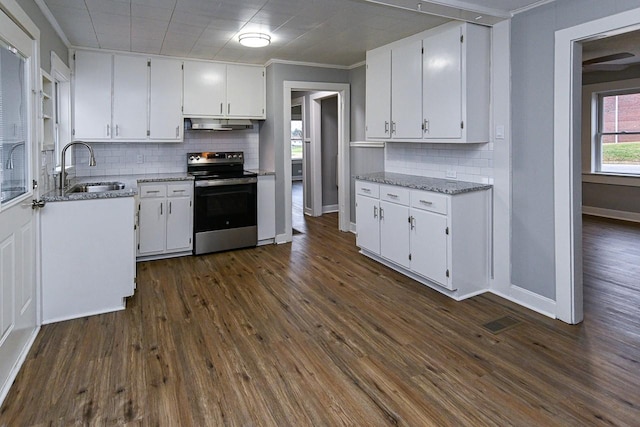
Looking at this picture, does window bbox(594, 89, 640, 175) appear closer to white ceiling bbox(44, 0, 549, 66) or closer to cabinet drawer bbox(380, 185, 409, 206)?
white ceiling bbox(44, 0, 549, 66)

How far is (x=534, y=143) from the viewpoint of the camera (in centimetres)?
319

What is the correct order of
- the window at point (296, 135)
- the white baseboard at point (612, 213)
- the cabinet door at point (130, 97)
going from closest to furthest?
1. the cabinet door at point (130, 97)
2. the white baseboard at point (612, 213)
3. the window at point (296, 135)

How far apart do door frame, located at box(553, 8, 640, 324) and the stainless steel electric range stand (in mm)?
3311

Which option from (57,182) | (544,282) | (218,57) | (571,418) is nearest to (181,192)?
(57,182)

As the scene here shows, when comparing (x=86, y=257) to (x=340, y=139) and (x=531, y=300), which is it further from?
(x=340, y=139)

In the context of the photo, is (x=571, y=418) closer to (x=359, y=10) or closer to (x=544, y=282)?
(x=544, y=282)

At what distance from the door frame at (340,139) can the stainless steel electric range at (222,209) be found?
1.64 feet

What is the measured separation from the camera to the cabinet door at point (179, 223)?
4773 millimetres

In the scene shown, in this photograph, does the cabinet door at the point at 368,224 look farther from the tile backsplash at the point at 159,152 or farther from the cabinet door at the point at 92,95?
the cabinet door at the point at 92,95

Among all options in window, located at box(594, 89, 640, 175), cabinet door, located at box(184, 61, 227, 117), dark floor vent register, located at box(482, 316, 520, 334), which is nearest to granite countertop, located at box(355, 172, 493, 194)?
dark floor vent register, located at box(482, 316, 520, 334)

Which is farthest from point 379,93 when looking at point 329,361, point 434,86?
point 329,361

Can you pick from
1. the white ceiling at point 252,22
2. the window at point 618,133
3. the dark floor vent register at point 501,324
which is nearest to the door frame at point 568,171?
the dark floor vent register at point 501,324

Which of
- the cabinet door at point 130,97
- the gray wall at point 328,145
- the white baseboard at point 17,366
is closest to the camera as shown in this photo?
the white baseboard at point 17,366

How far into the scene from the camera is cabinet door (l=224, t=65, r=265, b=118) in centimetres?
527
